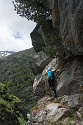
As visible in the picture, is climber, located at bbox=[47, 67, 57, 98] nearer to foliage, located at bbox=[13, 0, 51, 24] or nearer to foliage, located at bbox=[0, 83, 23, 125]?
foliage, located at bbox=[13, 0, 51, 24]

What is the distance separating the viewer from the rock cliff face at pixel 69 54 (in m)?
24.7

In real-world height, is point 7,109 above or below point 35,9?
below

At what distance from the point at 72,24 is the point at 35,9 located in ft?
52.5

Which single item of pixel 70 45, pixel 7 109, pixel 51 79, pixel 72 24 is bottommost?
pixel 7 109

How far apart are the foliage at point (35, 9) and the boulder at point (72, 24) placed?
950 centimetres

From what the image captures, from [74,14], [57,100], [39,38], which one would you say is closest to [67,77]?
[57,100]

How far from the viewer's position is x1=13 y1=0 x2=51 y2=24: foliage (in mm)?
39188

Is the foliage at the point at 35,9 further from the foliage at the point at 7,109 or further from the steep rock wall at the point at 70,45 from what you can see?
the foliage at the point at 7,109

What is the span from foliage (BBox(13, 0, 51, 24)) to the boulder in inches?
374

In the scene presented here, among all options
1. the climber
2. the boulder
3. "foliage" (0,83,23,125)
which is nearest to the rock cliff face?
the boulder

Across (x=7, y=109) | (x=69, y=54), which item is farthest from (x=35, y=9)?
(x=7, y=109)

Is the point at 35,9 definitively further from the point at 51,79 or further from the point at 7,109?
the point at 7,109

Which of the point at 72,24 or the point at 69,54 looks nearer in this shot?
the point at 72,24

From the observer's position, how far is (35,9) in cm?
4038
